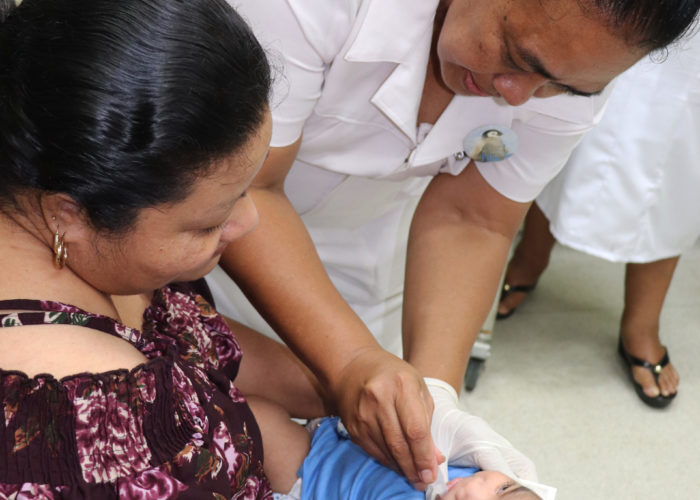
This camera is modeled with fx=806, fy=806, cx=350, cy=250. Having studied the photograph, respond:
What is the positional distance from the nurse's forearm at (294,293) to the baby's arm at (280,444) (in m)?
0.09

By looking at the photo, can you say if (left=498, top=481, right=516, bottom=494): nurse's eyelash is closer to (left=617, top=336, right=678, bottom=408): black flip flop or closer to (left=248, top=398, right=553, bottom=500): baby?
(left=248, top=398, right=553, bottom=500): baby

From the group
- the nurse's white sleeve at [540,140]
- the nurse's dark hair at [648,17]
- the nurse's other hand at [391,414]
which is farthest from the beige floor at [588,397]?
the nurse's dark hair at [648,17]

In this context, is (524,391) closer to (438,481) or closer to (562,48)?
(438,481)

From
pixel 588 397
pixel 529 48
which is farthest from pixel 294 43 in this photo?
pixel 588 397

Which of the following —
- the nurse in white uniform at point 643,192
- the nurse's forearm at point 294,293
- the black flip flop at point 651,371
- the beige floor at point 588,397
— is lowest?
the beige floor at point 588,397

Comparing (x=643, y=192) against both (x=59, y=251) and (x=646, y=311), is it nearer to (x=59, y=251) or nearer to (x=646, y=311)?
(x=646, y=311)

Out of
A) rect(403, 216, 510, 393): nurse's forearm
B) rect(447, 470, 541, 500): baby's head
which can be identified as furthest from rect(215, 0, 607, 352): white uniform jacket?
rect(447, 470, 541, 500): baby's head

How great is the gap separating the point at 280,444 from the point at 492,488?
0.32 meters

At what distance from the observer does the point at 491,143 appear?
1.24 m

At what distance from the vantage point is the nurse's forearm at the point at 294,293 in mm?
1090

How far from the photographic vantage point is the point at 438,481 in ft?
3.21

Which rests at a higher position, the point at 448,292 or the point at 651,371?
the point at 448,292

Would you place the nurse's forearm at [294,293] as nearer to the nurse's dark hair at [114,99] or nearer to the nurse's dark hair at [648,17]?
the nurse's dark hair at [114,99]

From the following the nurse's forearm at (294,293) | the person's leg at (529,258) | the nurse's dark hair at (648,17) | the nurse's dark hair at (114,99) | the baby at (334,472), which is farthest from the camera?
the person's leg at (529,258)
